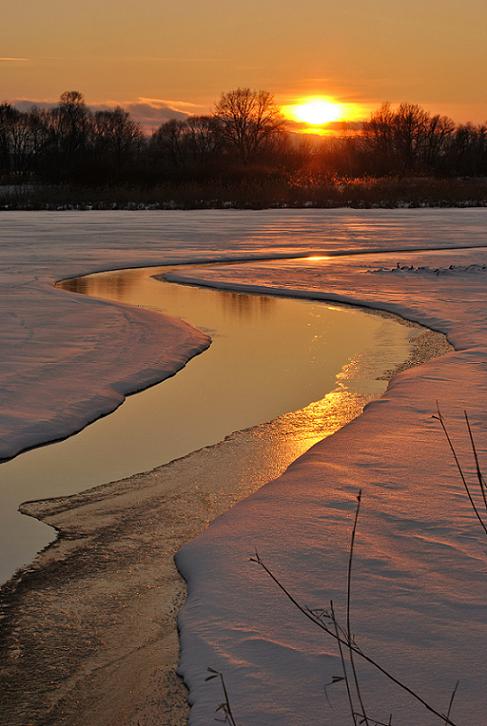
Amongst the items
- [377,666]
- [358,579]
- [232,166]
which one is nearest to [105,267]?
[358,579]

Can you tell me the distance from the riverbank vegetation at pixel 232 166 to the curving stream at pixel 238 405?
80.8 feet

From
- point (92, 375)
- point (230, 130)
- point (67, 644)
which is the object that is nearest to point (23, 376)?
point (92, 375)

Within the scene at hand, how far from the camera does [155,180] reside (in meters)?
46.4

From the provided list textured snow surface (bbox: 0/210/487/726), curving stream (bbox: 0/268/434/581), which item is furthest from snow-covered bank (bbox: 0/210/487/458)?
curving stream (bbox: 0/268/434/581)

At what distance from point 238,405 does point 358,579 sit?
3.28 meters

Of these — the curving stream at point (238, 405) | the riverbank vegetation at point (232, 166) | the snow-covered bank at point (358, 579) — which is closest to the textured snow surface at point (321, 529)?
the snow-covered bank at point (358, 579)

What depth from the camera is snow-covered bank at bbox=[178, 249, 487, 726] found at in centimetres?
276

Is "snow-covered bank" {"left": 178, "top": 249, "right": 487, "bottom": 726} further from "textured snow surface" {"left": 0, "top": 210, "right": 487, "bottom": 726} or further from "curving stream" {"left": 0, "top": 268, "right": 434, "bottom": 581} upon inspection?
"curving stream" {"left": 0, "top": 268, "right": 434, "bottom": 581}

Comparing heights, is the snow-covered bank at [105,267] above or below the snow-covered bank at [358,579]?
above

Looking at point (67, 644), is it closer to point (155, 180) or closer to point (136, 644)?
point (136, 644)

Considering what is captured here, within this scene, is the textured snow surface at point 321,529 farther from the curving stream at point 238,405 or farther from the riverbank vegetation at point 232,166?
the riverbank vegetation at point 232,166

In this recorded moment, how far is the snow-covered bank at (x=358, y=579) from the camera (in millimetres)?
2762

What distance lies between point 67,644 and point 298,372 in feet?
16.0

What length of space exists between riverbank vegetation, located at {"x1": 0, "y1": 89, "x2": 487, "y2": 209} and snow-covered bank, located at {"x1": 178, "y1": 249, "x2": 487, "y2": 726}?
2974 centimetres
